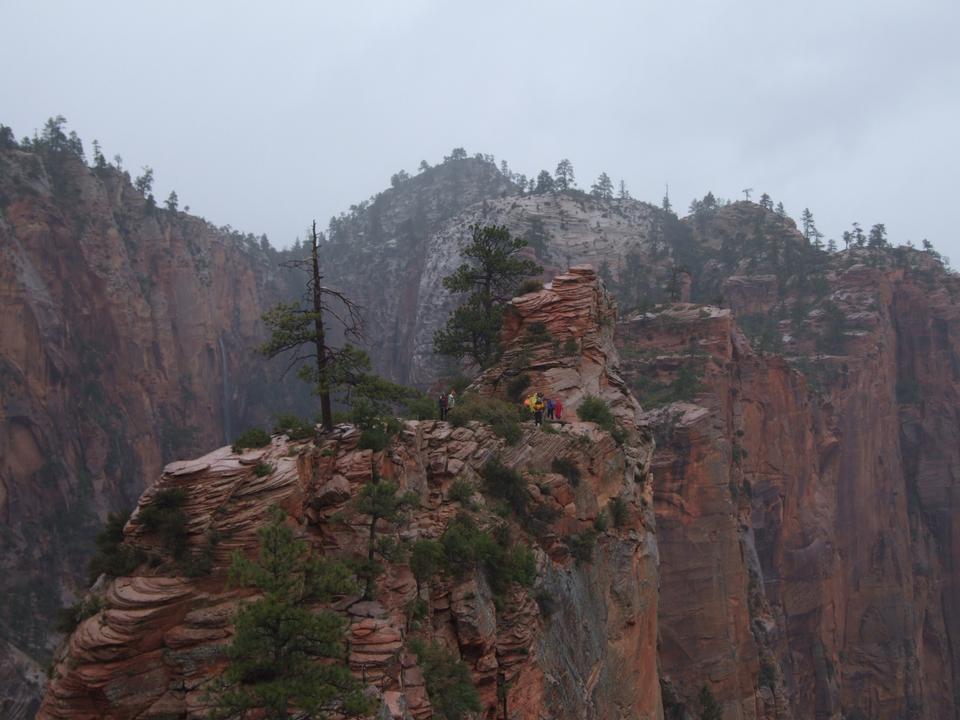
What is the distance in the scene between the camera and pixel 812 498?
6406cm

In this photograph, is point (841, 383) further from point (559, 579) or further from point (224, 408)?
point (224, 408)

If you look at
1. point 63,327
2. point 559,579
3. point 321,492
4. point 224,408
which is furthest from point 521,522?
point 224,408

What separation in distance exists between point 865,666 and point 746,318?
3409cm

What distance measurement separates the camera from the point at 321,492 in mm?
17219

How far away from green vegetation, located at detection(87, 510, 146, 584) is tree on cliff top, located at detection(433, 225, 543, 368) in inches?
745

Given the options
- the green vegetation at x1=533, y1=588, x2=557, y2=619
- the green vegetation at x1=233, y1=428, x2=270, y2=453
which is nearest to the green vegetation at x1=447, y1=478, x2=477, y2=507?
the green vegetation at x1=533, y1=588, x2=557, y2=619

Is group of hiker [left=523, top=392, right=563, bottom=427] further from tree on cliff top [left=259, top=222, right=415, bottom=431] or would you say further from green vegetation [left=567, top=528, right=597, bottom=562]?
tree on cliff top [left=259, top=222, right=415, bottom=431]

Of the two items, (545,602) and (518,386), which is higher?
(518,386)

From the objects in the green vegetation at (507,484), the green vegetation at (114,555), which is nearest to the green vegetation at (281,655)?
the green vegetation at (114,555)

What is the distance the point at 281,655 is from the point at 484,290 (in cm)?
2353

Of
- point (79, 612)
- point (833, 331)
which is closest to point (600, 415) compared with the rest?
point (79, 612)

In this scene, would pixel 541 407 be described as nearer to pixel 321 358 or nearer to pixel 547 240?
pixel 321 358

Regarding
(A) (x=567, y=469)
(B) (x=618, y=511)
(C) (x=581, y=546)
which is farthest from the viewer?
(B) (x=618, y=511)

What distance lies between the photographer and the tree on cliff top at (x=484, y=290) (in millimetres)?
33312
